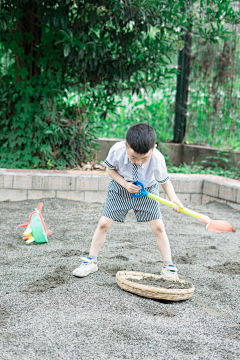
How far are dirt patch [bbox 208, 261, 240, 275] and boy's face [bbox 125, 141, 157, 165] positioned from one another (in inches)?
34.6

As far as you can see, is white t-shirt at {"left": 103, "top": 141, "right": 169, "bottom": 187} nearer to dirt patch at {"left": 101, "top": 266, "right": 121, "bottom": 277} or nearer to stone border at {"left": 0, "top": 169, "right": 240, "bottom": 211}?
dirt patch at {"left": 101, "top": 266, "right": 121, "bottom": 277}

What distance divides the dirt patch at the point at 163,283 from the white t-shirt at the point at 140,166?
1.78 ft

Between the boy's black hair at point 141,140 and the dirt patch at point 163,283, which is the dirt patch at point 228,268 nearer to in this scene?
the dirt patch at point 163,283

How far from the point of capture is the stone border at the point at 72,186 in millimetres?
4062

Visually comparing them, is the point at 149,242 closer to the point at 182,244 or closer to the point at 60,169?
the point at 182,244

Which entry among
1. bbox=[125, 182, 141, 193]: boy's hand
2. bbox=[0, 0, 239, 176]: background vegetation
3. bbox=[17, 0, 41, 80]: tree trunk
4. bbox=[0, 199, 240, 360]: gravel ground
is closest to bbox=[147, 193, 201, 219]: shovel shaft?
bbox=[125, 182, 141, 193]: boy's hand

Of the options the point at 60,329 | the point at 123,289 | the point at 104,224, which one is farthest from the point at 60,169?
the point at 60,329

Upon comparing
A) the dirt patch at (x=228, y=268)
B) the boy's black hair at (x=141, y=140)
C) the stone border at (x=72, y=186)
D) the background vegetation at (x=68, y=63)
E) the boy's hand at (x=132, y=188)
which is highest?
the background vegetation at (x=68, y=63)

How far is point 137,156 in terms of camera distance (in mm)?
1975

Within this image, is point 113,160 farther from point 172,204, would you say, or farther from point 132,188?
point 172,204

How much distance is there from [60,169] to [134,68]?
1598 millimetres

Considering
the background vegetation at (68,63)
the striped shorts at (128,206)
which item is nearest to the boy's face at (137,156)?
the striped shorts at (128,206)

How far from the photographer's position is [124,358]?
1369mm

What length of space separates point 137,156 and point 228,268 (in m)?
1.00
